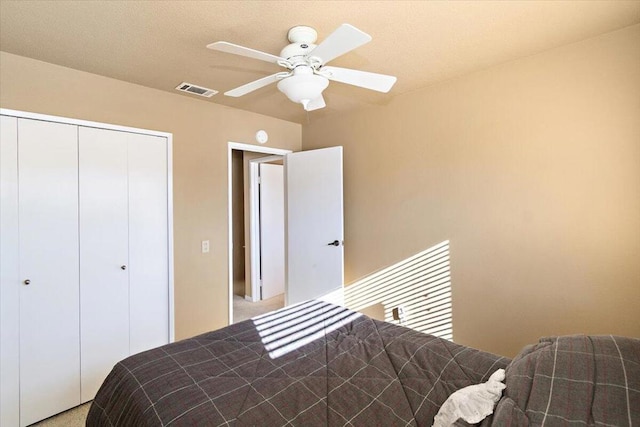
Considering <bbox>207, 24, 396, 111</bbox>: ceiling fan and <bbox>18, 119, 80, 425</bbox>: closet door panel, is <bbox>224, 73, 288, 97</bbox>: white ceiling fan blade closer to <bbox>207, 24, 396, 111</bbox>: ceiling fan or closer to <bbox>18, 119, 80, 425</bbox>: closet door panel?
<bbox>207, 24, 396, 111</bbox>: ceiling fan

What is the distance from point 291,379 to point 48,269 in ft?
6.41

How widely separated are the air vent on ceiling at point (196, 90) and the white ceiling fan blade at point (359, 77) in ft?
4.71

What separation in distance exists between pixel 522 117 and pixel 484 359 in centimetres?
171

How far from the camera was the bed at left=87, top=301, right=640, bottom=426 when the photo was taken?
39.3 inches

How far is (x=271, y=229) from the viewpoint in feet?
15.8

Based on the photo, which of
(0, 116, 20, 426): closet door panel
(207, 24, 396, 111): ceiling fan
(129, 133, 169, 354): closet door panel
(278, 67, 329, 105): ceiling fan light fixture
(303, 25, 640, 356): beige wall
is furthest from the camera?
(129, 133, 169, 354): closet door panel

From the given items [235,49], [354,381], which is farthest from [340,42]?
[354,381]

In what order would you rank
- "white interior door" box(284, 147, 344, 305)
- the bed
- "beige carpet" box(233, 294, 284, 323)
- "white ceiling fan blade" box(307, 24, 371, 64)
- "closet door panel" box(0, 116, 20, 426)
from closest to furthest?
the bed, "white ceiling fan blade" box(307, 24, 371, 64), "closet door panel" box(0, 116, 20, 426), "white interior door" box(284, 147, 344, 305), "beige carpet" box(233, 294, 284, 323)

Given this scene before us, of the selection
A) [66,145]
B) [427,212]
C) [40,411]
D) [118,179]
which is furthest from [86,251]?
[427,212]

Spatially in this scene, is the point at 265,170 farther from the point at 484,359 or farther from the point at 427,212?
the point at 484,359

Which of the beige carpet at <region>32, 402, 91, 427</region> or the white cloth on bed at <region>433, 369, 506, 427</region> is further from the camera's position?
the beige carpet at <region>32, 402, 91, 427</region>

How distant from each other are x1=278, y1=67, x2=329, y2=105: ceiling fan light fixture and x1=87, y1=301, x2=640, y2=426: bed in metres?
1.33

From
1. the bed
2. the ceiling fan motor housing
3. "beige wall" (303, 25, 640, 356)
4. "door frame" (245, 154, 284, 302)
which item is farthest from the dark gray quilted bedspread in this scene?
"door frame" (245, 154, 284, 302)

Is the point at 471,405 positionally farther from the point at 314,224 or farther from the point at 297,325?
the point at 314,224
